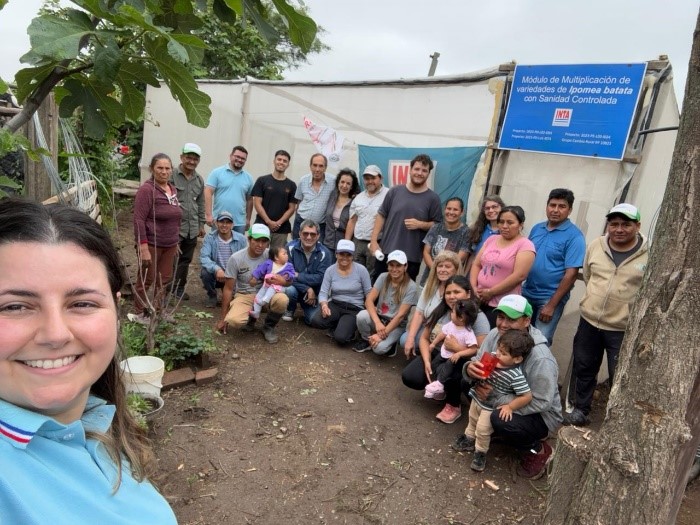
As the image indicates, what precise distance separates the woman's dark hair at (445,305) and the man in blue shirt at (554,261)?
572mm

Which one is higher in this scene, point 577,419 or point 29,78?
point 29,78

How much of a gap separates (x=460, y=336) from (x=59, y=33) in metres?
3.54

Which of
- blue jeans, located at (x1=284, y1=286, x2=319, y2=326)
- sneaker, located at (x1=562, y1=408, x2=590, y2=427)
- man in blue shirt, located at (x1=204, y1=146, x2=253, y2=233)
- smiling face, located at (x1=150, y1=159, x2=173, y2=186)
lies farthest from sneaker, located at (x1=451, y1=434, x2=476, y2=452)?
man in blue shirt, located at (x1=204, y1=146, x2=253, y2=233)

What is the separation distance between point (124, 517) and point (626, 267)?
353 centimetres

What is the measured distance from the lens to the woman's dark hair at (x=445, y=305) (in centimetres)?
389

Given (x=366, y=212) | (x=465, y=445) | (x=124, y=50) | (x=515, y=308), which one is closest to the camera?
(x=124, y=50)

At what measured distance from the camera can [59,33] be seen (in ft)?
2.59

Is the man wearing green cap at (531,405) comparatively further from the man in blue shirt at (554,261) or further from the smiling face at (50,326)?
the smiling face at (50,326)

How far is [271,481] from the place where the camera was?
9.44ft

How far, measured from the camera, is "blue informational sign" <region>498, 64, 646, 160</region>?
3754mm

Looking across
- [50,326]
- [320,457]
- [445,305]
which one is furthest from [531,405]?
[50,326]

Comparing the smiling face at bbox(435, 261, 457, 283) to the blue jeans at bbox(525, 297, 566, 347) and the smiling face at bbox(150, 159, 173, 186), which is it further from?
the smiling face at bbox(150, 159, 173, 186)

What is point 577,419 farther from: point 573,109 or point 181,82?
point 181,82

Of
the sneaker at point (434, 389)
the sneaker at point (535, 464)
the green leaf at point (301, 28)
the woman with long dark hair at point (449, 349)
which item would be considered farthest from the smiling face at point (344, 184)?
the green leaf at point (301, 28)
